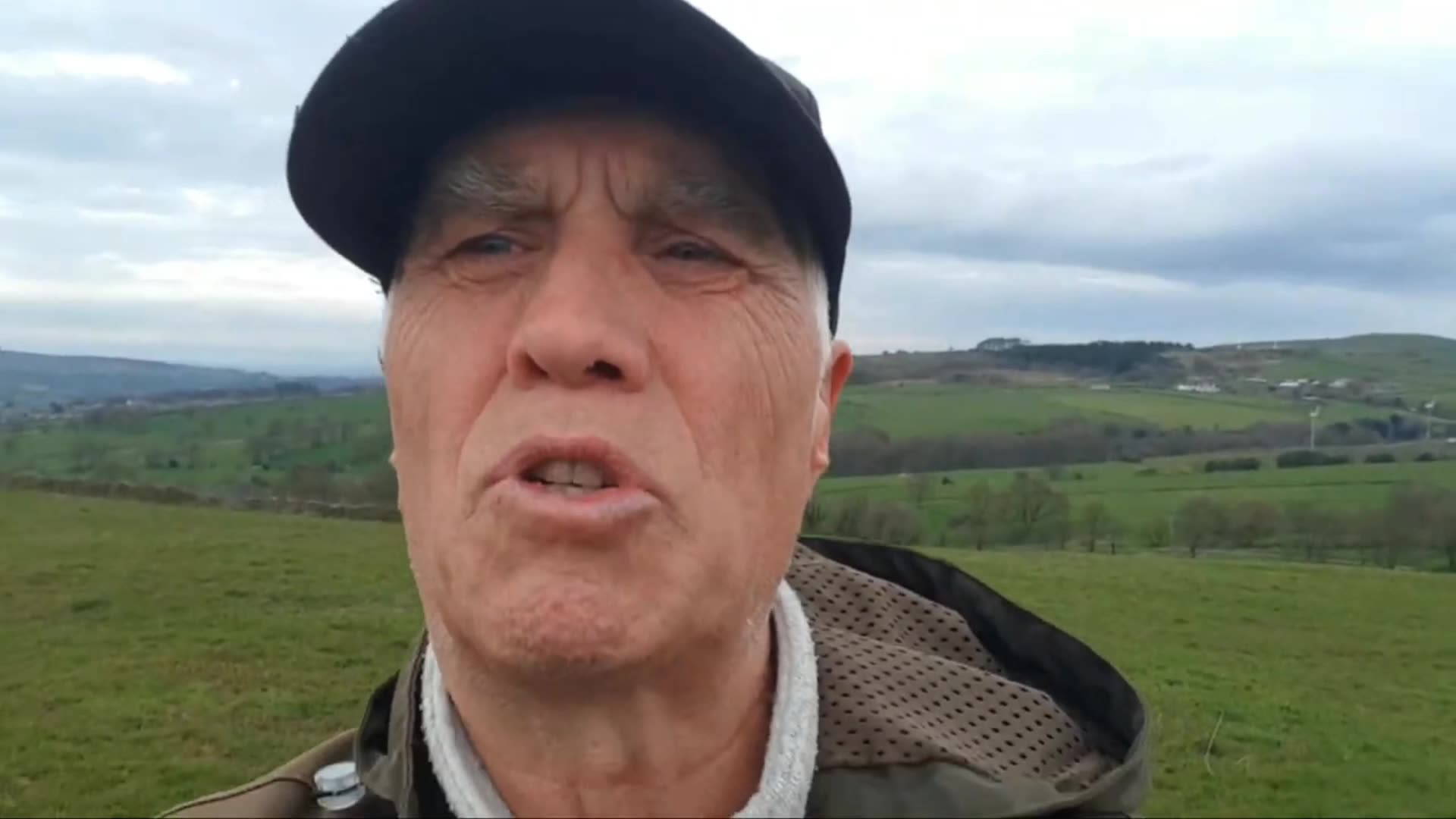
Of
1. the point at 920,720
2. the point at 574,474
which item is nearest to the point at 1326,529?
the point at 920,720

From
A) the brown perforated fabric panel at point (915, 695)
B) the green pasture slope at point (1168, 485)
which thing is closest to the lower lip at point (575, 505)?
the brown perforated fabric panel at point (915, 695)

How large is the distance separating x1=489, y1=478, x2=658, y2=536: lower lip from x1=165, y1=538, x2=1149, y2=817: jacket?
1.92ft

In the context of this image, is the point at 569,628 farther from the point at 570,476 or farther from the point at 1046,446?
the point at 1046,446

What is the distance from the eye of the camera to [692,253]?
1884 millimetres

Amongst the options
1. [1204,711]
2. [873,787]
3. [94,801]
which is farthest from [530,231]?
[1204,711]

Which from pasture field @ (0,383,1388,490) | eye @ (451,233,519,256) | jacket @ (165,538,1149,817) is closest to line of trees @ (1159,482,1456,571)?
pasture field @ (0,383,1388,490)

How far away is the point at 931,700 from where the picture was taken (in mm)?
2488

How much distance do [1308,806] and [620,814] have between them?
11182 mm

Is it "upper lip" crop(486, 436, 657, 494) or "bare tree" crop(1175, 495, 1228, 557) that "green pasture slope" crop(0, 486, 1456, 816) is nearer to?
"upper lip" crop(486, 436, 657, 494)

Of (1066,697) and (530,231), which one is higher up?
(530,231)

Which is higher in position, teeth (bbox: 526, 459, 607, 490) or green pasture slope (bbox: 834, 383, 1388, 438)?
teeth (bbox: 526, 459, 607, 490)

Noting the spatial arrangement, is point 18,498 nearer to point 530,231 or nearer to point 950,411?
point 530,231

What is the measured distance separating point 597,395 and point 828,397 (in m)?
0.66

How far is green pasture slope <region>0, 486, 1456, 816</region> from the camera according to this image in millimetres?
11094
